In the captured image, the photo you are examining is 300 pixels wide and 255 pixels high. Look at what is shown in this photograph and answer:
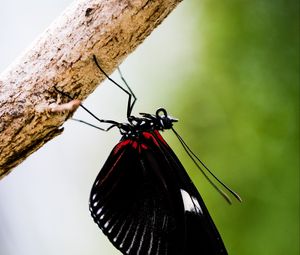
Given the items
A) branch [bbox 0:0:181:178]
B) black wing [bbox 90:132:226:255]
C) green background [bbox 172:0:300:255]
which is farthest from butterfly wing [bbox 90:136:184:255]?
green background [bbox 172:0:300:255]

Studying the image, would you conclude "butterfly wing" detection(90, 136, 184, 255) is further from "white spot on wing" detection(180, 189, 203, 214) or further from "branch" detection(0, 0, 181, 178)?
"branch" detection(0, 0, 181, 178)

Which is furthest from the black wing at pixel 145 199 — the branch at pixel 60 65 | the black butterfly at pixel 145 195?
the branch at pixel 60 65

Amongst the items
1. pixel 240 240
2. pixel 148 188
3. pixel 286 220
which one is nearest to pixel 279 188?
pixel 286 220

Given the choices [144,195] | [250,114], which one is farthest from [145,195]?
[250,114]

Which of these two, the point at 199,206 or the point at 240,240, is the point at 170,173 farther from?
the point at 240,240

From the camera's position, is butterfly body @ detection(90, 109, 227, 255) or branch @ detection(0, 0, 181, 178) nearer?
branch @ detection(0, 0, 181, 178)
